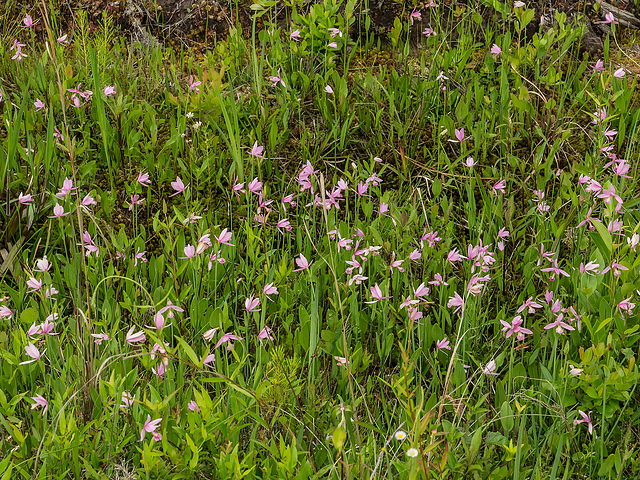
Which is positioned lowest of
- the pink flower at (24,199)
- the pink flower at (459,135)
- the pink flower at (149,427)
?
the pink flower at (149,427)

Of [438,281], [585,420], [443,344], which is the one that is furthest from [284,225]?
[585,420]

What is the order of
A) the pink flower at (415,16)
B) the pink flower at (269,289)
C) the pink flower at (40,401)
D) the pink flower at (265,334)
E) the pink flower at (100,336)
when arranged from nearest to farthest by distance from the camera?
the pink flower at (40,401)
the pink flower at (100,336)
the pink flower at (265,334)
the pink flower at (269,289)
the pink flower at (415,16)

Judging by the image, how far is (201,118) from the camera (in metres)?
3.16

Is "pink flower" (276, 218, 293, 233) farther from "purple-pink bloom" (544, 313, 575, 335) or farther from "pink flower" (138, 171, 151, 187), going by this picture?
"purple-pink bloom" (544, 313, 575, 335)

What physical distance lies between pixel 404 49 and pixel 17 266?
2.40 meters

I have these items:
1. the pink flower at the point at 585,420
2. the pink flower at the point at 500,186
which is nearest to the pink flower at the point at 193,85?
→ the pink flower at the point at 500,186

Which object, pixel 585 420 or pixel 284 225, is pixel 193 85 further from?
pixel 585 420

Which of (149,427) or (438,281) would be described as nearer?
(149,427)

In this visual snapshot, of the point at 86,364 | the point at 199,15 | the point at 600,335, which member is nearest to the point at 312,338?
the point at 86,364

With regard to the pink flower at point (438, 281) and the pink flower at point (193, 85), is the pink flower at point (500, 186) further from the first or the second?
the pink flower at point (193, 85)

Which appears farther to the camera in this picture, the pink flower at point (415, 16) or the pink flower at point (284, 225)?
the pink flower at point (415, 16)

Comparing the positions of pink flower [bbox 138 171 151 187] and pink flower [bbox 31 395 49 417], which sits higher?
pink flower [bbox 138 171 151 187]

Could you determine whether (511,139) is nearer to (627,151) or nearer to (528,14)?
(627,151)

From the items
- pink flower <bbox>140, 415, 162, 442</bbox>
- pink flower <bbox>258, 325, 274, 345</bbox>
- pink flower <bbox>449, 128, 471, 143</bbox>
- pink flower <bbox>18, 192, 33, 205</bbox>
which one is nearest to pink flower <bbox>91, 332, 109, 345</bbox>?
pink flower <bbox>140, 415, 162, 442</bbox>
